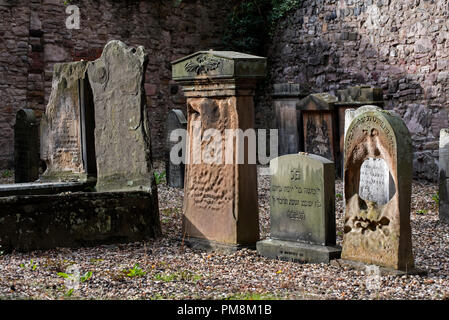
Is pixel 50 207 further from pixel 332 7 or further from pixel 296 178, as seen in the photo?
pixel 332 7

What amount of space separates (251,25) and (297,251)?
9.98 meters

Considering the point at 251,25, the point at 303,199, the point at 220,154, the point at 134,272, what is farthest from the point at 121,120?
the point at 251,25

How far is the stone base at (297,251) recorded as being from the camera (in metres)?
5.93

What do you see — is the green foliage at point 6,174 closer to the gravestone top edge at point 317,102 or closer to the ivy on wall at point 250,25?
the gravestone top edge at point 317,102

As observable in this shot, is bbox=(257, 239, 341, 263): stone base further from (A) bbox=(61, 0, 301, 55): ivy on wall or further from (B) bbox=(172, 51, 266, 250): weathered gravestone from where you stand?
(A) bbox=(61, 0, 301, 55): ivy on wall

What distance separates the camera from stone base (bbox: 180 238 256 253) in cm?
640

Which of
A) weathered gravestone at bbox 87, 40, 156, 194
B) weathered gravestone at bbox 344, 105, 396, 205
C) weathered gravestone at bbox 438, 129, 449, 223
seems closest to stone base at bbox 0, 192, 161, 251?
weathered gravestone at bbox 87, 40, 156, 194

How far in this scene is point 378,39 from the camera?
40.8 feet

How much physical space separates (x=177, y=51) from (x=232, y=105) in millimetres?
9352

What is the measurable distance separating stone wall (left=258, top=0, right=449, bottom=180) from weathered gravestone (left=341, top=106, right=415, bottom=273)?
5.92m

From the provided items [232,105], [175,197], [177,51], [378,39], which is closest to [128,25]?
[177,51]

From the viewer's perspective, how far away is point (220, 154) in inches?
255

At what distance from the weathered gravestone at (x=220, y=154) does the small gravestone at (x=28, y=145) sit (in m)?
3.84

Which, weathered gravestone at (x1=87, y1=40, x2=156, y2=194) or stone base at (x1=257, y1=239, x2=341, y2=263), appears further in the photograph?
weathered gravestone at (x1=87, y1=40, x2=156, y2=194)
